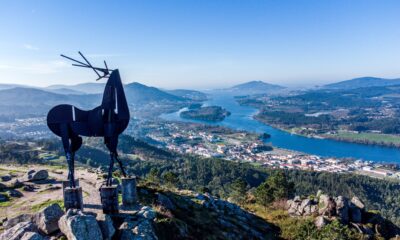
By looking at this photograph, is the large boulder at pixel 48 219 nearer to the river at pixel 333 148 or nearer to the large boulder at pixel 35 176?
the large boulder at pixel 35 176

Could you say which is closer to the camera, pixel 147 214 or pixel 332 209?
pixel 147 214

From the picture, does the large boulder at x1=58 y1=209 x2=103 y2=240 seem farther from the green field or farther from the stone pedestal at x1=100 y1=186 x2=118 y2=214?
the green field

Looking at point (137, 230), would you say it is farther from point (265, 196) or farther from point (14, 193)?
point (265, 196)

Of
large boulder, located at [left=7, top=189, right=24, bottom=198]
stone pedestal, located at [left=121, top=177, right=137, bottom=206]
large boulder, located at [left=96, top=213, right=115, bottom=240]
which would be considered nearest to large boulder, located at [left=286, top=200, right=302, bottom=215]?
stone pedestal, located at [left=121, top=177, right=137, bottom=206]

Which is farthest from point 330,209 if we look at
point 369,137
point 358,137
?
point 369,137

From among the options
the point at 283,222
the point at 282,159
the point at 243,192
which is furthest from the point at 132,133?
the point at 283,222

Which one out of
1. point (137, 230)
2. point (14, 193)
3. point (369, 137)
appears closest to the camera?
point (137, 230)

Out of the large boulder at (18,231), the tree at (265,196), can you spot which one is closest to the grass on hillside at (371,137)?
the tree at (265,196)
